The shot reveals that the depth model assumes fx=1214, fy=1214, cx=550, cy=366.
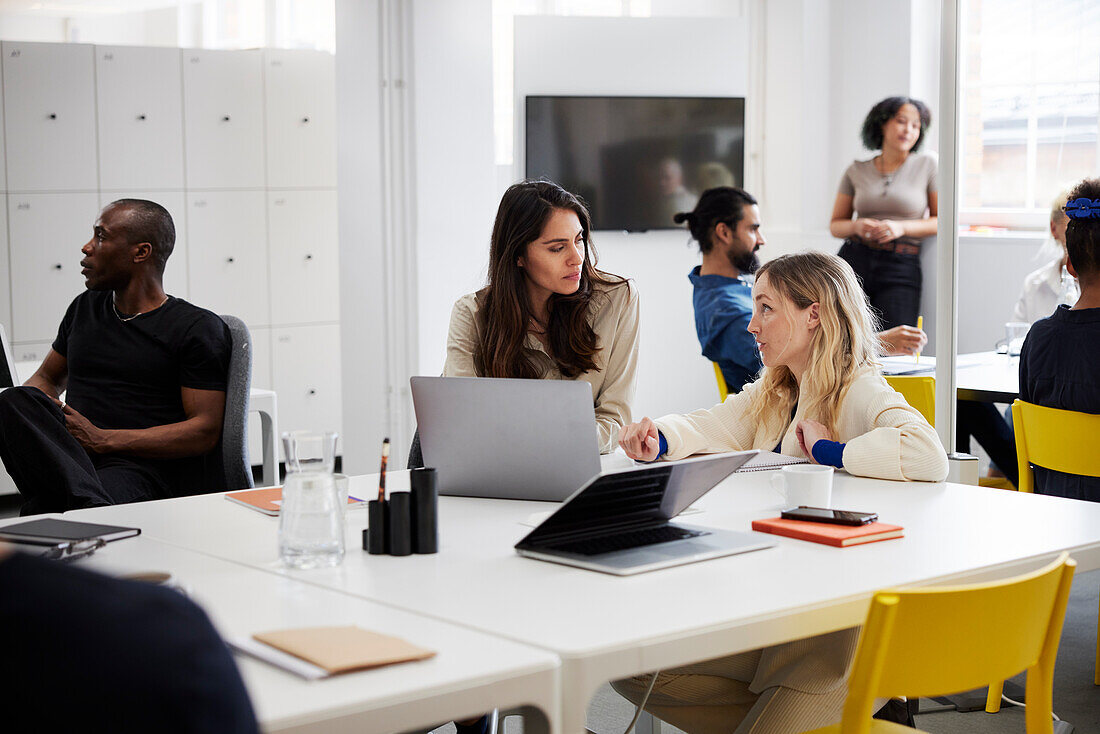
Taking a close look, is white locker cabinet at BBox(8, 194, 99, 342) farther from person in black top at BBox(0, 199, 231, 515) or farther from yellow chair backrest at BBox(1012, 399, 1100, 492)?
yellow chair backrest at BBox(1012, 399, 1100, 492)

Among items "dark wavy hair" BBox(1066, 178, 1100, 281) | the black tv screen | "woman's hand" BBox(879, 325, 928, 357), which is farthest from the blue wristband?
Result: the black tv screen

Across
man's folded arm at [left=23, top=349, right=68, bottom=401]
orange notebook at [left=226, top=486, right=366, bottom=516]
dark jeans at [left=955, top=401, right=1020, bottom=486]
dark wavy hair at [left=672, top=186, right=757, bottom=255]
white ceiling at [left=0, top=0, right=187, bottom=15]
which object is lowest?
dark jeans at [left=955, top=401, right=1020, bottom=486]

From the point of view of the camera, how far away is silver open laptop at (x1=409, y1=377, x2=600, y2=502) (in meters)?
1.99

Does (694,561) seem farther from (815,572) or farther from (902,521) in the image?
(902,521)

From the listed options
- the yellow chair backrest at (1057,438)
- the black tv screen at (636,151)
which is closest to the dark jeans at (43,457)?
the yellow chair backrest at (1057,438)

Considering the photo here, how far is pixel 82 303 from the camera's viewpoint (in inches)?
130

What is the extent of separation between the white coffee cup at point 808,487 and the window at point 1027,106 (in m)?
4.61

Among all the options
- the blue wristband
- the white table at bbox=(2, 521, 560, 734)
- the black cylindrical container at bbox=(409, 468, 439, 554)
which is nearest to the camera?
the white table at bbox=(2, 521, 560, 734)

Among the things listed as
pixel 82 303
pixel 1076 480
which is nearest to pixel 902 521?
pixel 1076 480

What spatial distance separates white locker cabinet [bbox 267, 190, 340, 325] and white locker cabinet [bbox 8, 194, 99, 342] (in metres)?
0.84

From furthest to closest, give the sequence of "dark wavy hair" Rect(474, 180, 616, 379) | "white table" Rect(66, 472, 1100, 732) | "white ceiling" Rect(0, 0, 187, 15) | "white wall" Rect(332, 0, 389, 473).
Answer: "white ceiling" Rect(0, 0, 187, 15) < "white wall" Rect(332, 0, 389, 473) < "dark wavy hair" Rect(474, 180, 616, 379) < "white table" Rect(66, 472, 1100, 732)

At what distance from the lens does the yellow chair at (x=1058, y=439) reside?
292 cm

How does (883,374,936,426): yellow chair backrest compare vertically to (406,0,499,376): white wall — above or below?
below

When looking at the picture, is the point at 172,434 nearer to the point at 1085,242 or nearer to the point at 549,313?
the point at 549,313
